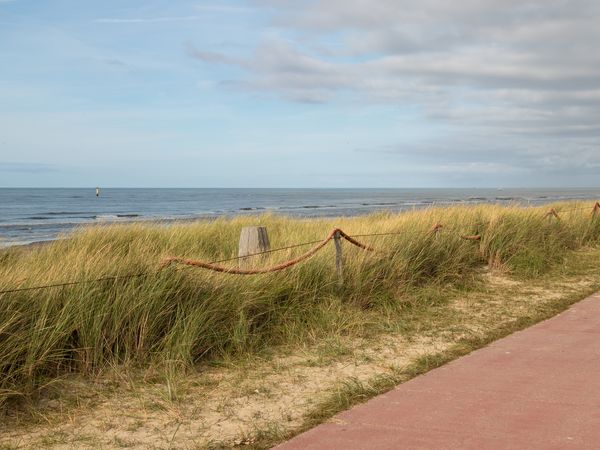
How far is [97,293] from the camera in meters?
5.34

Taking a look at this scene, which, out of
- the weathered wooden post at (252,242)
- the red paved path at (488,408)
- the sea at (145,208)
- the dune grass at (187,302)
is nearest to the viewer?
the red paved path at (488,408)

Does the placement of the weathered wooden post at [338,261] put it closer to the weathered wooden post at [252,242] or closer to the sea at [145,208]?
the weathered wooden post at [252,242]

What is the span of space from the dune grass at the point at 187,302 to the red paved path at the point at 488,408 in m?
1.61

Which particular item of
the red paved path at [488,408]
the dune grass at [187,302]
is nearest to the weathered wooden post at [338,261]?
the dune grass at [187,302]

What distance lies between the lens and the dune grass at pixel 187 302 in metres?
4.84

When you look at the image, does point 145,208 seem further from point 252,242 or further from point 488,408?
point 488,408

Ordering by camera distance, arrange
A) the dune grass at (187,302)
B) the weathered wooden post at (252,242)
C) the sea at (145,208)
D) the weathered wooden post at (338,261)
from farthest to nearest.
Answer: the sea at (145,208)
the weathered wooden post at (252,242)
the weathered wooden post at (338,261)
the dune grass at (187,302)

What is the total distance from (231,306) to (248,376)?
3.66 ft

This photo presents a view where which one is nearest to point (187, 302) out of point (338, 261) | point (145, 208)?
point (338, 261)

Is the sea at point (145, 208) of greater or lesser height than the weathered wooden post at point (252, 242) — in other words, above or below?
below

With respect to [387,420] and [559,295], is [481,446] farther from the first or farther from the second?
[559,295]

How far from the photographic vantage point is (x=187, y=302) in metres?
5.75

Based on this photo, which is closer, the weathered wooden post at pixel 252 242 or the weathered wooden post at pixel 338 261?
the weathered wooden post at pixel 338 261

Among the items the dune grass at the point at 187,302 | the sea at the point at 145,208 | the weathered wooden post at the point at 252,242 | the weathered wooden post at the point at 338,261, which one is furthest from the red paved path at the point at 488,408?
the sea at the point at 145,208
